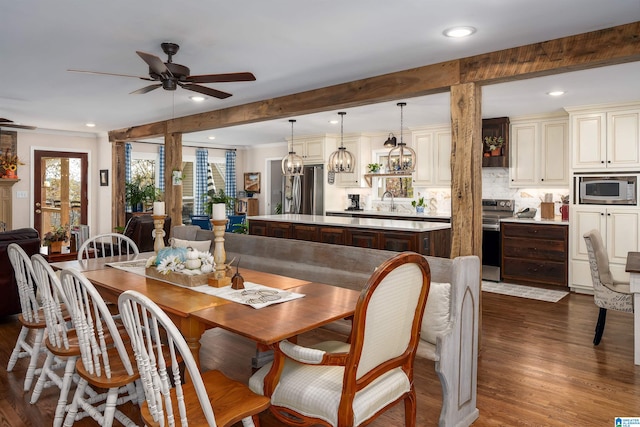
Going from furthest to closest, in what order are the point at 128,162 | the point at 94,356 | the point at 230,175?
1. the point at 230,175
2. the point at 128,162
3. the point at 94,356

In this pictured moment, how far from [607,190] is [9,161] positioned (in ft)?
29.2

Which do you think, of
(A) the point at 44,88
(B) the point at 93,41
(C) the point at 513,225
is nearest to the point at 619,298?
(C) the point at 513,225

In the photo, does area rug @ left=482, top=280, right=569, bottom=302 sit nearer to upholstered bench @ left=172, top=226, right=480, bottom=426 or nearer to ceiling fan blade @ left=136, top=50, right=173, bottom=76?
upholstered bench @ left=172, top=226, right=480, bottom=426

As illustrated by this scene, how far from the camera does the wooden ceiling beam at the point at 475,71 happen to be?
117 inches

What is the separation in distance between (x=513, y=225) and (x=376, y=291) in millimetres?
5136

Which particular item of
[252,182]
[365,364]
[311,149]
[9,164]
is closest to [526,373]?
[365,364]

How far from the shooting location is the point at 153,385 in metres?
1.66

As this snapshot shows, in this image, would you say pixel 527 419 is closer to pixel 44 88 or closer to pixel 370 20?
pixel 370 20

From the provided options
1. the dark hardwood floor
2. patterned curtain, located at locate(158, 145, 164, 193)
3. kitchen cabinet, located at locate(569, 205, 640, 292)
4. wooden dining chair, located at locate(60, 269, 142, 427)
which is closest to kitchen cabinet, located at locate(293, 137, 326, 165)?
patterned curtain, located at locate(158, 145, 164, 193)

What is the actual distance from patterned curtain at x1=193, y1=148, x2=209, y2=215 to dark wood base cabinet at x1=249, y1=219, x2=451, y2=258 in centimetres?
454

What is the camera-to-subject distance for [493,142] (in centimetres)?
656

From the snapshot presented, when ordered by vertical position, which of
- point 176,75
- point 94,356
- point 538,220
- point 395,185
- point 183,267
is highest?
point 176,75

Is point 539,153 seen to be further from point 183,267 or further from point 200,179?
point 200,179

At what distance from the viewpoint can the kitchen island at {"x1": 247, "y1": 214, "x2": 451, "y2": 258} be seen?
477cm
